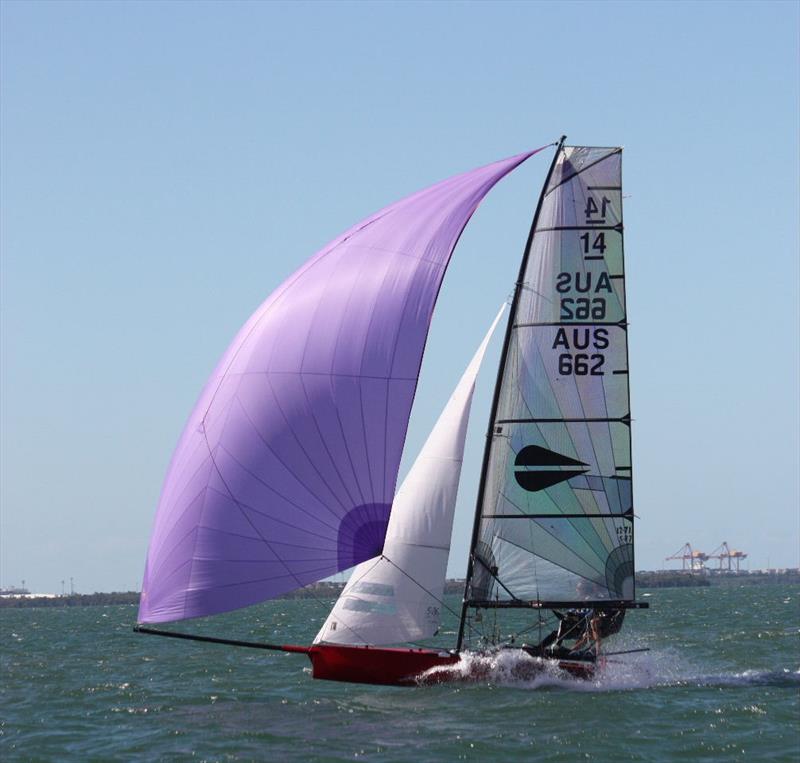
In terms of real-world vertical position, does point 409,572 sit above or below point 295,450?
below

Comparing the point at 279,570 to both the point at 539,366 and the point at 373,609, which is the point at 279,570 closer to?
the point at 373,609

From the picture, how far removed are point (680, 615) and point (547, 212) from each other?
36.2 meters

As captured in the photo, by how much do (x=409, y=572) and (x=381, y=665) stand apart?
140cm

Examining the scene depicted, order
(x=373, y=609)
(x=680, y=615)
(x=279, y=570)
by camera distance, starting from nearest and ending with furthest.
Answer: (x=279, y=570), (x=373, y=609), (x=680, y=615)

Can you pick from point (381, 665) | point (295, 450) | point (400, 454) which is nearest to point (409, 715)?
point (381, 665)

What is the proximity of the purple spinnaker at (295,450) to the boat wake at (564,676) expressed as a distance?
9.15ft

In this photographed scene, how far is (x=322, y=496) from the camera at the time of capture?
19188mm

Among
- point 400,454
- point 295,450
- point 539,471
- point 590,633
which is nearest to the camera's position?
point 295,450

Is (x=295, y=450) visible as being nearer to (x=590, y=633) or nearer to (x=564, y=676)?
(x=564, y=676)

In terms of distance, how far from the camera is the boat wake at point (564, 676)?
2083 centimetres

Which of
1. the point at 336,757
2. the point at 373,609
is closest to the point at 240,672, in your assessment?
the point at 373,609

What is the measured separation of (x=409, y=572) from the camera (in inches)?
819

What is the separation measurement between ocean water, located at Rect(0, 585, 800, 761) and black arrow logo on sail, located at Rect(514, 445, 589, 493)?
2729 millimetres

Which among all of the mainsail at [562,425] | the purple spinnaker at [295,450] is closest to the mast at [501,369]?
the mainsail at [562,425]
